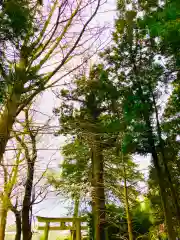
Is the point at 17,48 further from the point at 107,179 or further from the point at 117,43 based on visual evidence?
the point at 117,43

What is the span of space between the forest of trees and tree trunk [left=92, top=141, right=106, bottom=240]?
0.03 metres

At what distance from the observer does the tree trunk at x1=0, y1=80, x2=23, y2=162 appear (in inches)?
71.3

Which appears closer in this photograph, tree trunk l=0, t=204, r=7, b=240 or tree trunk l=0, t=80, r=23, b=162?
tree trunk l=0, t=80, r=23, b=162

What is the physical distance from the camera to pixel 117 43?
692 centimetres

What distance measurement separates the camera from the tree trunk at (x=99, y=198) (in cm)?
508

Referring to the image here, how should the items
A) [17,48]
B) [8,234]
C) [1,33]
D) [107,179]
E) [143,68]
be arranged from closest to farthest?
[1,33], [17,48], [107,179], [143,68], [8,234]

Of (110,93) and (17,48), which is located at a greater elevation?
(110,93)

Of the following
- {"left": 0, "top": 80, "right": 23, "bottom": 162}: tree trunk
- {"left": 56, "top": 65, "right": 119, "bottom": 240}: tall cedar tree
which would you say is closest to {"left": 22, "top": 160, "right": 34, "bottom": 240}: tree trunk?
{"left": 56, "top": 65, "right": 119, "bottom": 240}: tall cedar tree

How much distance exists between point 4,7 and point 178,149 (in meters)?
6.00

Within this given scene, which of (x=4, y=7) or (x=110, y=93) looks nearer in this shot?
(x=4, y=7)

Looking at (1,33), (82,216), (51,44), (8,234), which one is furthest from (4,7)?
(8,234)

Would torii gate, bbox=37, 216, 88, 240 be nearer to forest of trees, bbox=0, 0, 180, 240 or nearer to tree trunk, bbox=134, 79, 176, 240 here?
forest of trees, bbox=0, 0, 180, 240

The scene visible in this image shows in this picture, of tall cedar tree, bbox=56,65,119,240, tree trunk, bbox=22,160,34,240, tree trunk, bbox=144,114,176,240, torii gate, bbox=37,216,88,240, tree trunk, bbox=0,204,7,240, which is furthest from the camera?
torii gate, bbox=37,216,88,240

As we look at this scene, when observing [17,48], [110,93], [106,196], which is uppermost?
[110,93]
